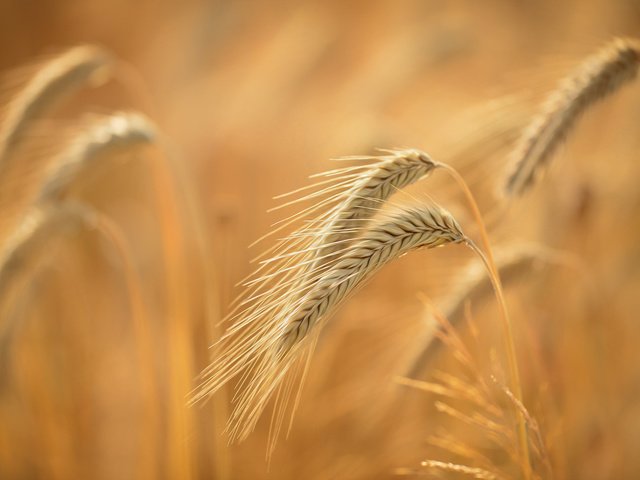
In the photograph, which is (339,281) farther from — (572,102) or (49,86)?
(49,86)

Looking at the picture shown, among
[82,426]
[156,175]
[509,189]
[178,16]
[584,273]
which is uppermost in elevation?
[178,16]

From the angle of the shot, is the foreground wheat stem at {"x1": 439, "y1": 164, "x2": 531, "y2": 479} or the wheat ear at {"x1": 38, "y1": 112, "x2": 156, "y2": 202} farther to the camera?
the wheat ear at {"x1": 38, "y1": 112, "x2": 156, "y2": 202}

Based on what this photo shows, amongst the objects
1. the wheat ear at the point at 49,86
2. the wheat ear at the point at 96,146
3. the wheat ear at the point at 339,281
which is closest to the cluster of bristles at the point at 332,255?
the wheat ear at the point at 339,281

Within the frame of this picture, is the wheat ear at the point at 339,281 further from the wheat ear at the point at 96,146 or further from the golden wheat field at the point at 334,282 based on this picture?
the wheat ear at the point at 96,146

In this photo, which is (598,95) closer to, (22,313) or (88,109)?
(22,313)

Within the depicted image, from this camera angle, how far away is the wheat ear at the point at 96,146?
1.14m

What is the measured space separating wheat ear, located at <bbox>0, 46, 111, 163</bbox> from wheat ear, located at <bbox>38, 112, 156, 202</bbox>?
6.3 inches

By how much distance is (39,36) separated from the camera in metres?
5.07

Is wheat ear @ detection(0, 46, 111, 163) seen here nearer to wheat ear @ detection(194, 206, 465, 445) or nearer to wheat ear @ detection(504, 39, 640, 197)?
wheat ear @ detection(194, 206, 465, 445)

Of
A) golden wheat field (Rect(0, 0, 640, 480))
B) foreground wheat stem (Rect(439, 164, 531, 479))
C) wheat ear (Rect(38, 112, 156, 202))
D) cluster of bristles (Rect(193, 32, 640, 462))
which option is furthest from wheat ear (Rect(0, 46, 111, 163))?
foreground wheat stem (Rect(439, 164, 531, 479))

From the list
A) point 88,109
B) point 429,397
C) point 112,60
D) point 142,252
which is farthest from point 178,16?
point 429,397

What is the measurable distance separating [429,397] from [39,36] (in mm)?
5116

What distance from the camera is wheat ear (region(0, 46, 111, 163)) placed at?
4.14 ft

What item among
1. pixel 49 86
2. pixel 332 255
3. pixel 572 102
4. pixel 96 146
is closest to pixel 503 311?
pixel 332 255
